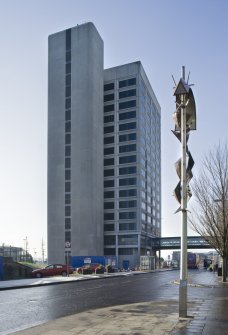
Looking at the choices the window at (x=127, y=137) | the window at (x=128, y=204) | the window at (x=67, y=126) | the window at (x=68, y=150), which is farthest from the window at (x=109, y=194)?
the window at (x=67, y=126)

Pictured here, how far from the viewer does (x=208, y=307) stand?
1428 centimetres

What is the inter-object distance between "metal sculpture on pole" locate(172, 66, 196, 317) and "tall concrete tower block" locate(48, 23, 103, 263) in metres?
91.9

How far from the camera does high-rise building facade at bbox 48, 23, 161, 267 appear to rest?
106m

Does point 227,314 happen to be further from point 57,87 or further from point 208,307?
point 57,87

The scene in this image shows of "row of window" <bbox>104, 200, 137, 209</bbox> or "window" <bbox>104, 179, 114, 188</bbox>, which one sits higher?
"window" <bbox>104, 179, 114, 188</bbox>

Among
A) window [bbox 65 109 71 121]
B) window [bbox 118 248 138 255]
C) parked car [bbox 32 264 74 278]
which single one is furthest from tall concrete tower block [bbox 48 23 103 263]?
parked car [bbox 32 264 74 278]

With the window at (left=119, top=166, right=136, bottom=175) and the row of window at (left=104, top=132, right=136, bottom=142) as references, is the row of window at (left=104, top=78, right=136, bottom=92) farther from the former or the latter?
the window at (left=119, top=166, right=136, bottom=175)

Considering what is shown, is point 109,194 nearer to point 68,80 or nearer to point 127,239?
point 127,239

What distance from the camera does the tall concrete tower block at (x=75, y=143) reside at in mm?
105062

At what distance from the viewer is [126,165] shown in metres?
116

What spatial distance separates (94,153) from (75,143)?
538cm

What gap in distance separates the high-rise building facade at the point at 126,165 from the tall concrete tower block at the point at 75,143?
13.8ft

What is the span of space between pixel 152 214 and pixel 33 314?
399ft

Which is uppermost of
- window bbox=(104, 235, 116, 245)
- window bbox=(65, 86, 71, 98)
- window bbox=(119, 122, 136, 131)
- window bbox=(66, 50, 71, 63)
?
window bbox=(66, 50, 71, 63)
